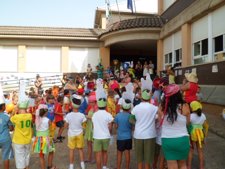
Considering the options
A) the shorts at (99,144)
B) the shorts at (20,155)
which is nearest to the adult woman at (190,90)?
the shorts at (99,144)

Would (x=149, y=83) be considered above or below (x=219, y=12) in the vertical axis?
below

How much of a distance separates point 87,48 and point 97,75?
2873 mm

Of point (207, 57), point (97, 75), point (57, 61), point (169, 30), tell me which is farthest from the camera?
point (57, 61)

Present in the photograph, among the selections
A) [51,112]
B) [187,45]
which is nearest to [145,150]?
[51,112]

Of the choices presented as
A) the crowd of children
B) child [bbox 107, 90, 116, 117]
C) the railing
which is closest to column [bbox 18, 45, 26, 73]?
the railing

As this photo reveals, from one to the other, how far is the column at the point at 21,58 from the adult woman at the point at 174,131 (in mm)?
18862

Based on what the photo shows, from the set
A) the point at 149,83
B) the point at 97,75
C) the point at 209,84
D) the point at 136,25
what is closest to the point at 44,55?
the point at 97,75

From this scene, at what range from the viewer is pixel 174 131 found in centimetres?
437

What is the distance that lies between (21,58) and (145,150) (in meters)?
18.1

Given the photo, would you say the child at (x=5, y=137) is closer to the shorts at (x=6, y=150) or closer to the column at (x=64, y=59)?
the shorts at (x=6, y=150)

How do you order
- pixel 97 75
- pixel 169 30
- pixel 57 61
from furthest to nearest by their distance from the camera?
A: pixel 57 61 → pixel 97 75 → pixel 169 30

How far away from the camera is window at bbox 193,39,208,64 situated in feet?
41.1

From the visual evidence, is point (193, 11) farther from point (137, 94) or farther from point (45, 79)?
point (45, 79)

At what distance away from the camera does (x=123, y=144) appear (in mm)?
5941
